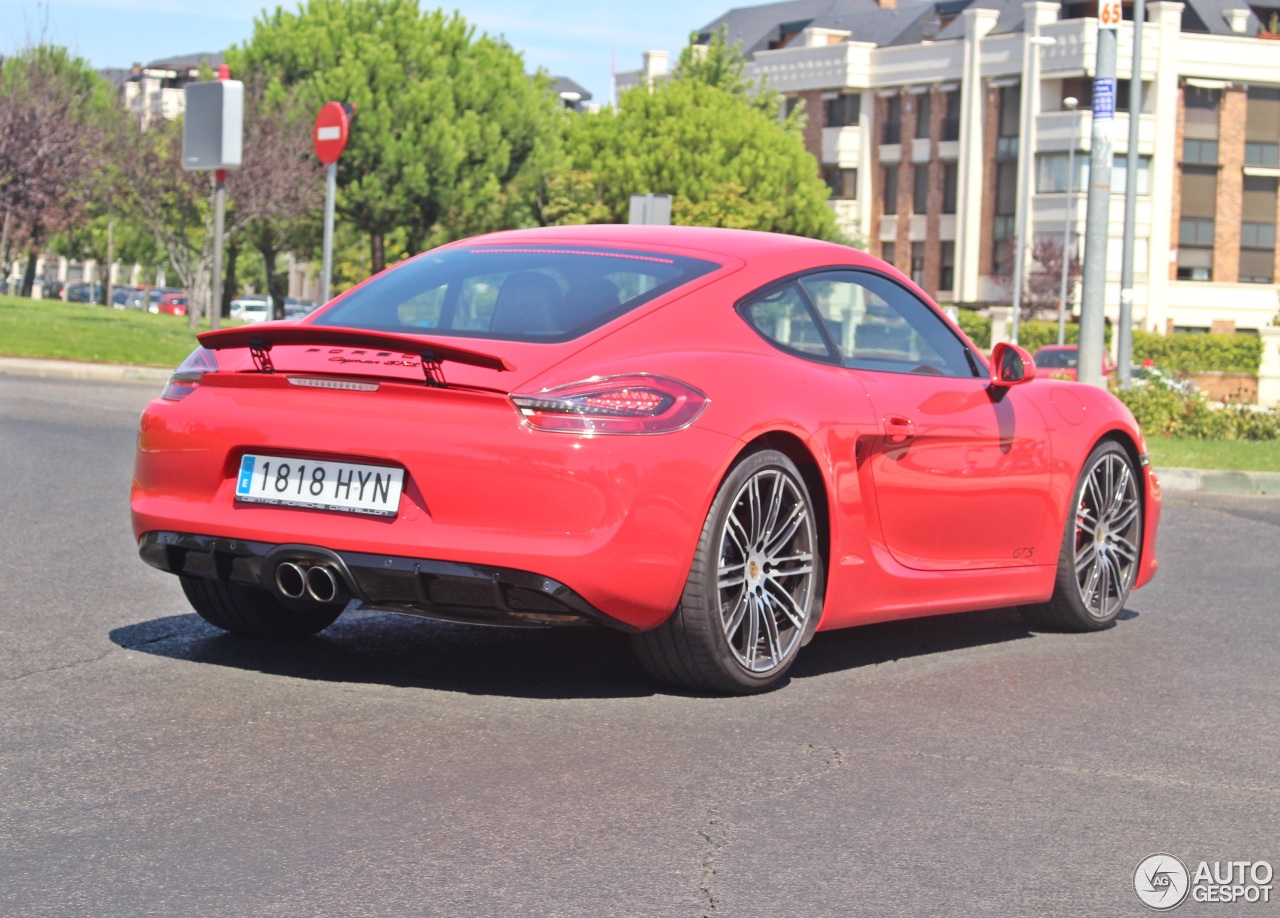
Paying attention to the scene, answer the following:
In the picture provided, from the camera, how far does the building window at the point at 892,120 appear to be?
83.8 m

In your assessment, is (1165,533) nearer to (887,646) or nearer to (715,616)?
(887,646)

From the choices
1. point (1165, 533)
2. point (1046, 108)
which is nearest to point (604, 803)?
point (1165, 533)

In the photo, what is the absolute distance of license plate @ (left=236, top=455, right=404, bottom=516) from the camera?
5191mm

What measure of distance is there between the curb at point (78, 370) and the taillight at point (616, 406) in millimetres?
18138

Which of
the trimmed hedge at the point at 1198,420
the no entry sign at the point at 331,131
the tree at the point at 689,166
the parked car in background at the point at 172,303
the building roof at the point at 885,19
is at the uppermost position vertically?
the building roof at the point at 885,19

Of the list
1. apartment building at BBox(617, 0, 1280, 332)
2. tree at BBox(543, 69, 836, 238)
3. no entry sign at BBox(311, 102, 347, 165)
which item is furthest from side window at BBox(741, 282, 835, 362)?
apartment building at BBox(617, 0, 1280, 332)

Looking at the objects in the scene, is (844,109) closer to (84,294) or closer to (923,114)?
(923,114)

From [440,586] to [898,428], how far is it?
1.79 meters

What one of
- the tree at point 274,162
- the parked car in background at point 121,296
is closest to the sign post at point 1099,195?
the tree at point 274,162

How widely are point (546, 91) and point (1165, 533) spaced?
5937cm

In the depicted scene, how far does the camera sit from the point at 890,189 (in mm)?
85000

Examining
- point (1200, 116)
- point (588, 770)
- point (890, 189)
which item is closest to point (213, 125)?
point (588, 770)

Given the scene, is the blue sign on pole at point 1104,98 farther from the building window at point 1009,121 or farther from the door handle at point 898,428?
the building window at point 1009,121

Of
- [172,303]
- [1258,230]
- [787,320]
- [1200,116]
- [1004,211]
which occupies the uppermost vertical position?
[1200,116]
